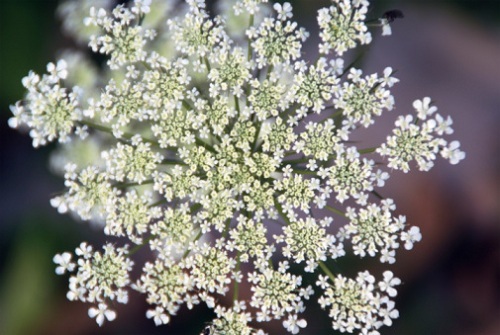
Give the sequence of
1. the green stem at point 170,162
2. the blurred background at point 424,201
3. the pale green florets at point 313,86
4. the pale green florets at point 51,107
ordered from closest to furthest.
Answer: the pale green florets at point 313,86 → the pale green florets at point 51,107 → the green stem at point 170,162 → the blurred background at point 424,201

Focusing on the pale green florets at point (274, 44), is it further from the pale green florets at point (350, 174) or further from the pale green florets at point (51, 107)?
the pale green florets at point (51, 107)

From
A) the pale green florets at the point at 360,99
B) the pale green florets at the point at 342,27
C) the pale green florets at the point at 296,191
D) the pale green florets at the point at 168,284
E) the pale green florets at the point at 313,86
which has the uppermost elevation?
the pale green florets at the point at 342,27

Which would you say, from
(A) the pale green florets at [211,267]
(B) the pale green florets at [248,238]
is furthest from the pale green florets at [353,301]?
(A) the pale green florets at [211,267]

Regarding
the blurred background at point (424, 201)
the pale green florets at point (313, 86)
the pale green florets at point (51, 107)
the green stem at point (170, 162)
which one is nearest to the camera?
the pale green florets at point (313, 86)

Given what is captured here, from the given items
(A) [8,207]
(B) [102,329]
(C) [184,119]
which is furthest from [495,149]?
(A) [8,207]

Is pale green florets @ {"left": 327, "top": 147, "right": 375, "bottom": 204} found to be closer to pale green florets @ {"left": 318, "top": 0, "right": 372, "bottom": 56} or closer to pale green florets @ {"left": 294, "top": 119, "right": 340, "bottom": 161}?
pale green florets @ {"left": 294, "top": 119, "right": 340, "bottom": 161}

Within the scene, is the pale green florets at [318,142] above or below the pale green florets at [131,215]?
below

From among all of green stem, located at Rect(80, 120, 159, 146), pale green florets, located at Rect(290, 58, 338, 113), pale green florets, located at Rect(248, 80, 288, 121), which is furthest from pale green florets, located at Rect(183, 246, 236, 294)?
pale green florets, located at Rect(290, 58, 338, 113)

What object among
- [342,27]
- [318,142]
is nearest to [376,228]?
[318,142]

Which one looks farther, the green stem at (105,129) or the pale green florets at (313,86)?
the green stem at (105,129)

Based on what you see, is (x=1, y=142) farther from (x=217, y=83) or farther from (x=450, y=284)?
Answer: (x=450, y=284)
